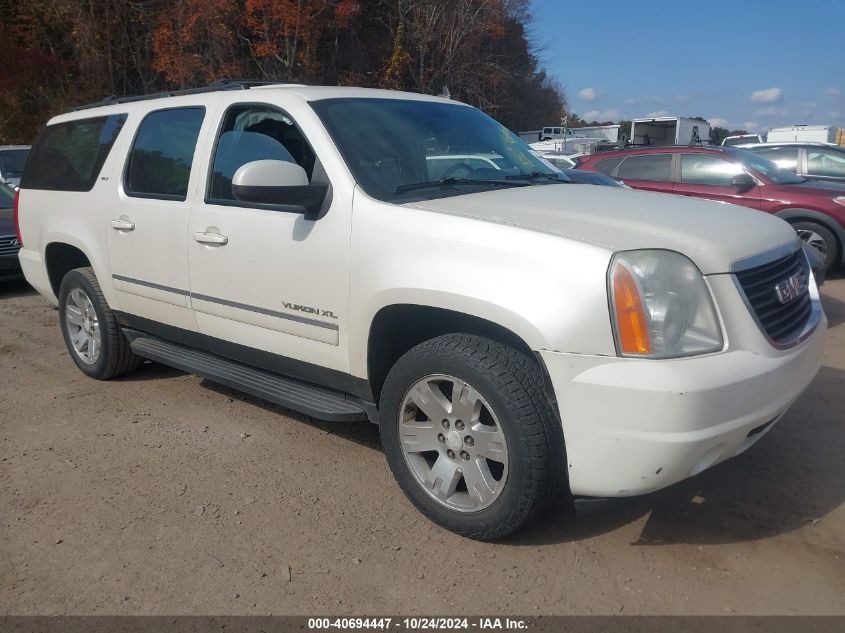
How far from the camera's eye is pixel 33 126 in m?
→ 25.8

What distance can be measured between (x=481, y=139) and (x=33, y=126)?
87.1ft

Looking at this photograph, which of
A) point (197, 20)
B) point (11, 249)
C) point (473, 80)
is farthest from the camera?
point (473, 80)

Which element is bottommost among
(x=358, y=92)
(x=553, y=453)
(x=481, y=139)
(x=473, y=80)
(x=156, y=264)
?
(x=553, y=453)

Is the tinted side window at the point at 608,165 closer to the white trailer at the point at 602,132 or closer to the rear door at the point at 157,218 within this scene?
the rear door at the point at 157,218

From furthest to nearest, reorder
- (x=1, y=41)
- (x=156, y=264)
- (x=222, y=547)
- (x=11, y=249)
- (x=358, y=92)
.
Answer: (x=1, y=41)
(x=11, y=249)
(x=156, y=264)
(x=358, y=92)
(x=222, y=547)

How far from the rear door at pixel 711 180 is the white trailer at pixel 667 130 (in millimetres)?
18535

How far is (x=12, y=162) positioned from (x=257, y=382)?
12.1 m

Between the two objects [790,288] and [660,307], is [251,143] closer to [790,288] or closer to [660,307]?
[660,307]

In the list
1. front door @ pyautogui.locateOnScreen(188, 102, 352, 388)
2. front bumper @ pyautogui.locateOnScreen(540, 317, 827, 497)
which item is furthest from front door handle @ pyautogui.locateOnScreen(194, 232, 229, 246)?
front bumper @ pyautogui.locateOnScreen(540, 317, 827, 497)

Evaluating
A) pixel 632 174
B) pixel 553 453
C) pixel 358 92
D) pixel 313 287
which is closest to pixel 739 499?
pixel 553 453

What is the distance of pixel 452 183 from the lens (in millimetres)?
3488

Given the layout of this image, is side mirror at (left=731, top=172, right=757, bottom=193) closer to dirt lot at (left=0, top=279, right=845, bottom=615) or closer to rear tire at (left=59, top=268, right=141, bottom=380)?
dirt lot at (left=0, top=279, right=845, bottom=615)

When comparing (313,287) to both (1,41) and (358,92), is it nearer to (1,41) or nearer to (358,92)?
(358,92)

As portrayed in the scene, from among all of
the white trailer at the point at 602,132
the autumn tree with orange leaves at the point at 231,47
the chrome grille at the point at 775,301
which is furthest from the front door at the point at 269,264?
the white trailer at the point at 602,132
